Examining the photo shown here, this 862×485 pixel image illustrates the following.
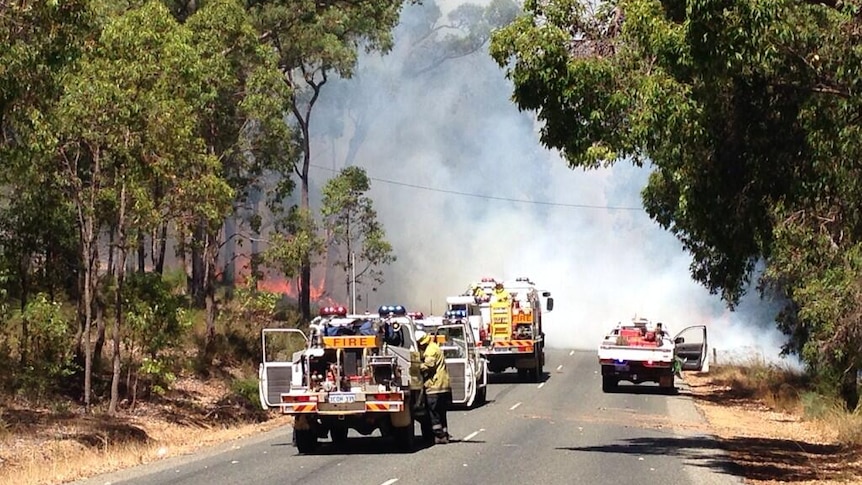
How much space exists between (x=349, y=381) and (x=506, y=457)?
2784 mm

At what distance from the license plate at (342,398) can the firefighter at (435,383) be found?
6.05 feet

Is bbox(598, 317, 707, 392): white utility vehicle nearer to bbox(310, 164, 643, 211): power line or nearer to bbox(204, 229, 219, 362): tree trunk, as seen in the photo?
bbox(204, 229, 219, 362): tree trunk

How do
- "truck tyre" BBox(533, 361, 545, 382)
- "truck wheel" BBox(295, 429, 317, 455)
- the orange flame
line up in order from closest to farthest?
"truck wheel" BBox(295, 429, 317, 455) < "truck tyre" BBox(533, 361, 545, 382) < the orange flame

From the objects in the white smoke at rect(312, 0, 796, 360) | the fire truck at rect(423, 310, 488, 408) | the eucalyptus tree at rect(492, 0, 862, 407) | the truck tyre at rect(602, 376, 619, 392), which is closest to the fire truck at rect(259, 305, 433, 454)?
the eucalyptus tree at rect(492, 0, 862, 407)

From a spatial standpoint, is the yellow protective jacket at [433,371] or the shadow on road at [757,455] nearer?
the shadow on road at [757,455]

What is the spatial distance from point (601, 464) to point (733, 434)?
851cm

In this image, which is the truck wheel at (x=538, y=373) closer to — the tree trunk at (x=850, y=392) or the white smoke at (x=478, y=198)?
the tree trunk at (x=850, y=392)

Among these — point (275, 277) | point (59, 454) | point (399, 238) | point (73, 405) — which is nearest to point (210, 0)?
point (73, 405)

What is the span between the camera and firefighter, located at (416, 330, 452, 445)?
21172 mm

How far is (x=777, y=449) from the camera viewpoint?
23.6 meters

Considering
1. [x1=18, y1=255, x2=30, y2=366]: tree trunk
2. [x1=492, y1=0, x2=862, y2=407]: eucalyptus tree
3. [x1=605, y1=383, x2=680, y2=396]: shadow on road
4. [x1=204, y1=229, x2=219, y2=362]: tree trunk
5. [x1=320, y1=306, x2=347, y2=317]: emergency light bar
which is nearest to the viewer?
[x1=492, y1=0, x2=862, y2=407]: eucalyptus tree

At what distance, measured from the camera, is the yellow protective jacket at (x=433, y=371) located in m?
21.1

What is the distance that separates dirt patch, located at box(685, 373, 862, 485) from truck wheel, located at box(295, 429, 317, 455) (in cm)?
679

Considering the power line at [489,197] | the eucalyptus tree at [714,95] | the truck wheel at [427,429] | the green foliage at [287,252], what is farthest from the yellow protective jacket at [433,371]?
the power line at [489,197]
